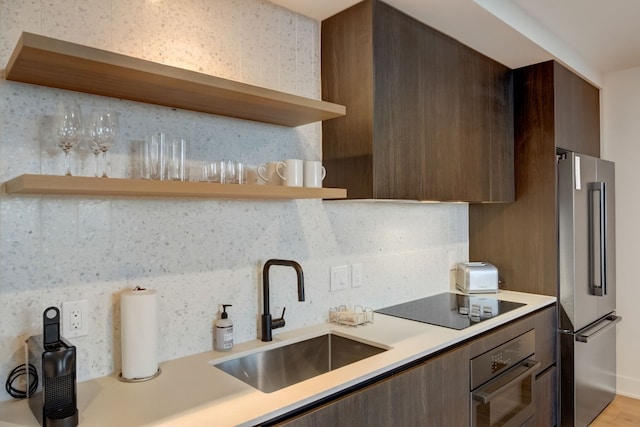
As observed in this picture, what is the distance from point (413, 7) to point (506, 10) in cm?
52

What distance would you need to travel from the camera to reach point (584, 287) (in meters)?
2.73

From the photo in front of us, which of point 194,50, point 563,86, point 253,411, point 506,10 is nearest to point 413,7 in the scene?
point 506,10

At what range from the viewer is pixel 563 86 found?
280 centimetres

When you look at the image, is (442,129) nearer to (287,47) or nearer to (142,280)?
(287,47)

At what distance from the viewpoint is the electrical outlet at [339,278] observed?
2.07 metres

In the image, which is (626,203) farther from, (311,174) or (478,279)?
(311,174)

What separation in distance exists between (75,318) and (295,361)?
2.76 feet

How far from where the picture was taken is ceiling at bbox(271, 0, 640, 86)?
1.97 metres

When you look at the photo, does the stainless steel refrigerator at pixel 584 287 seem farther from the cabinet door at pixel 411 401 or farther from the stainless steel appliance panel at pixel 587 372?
the cabinet door at pixel 411 401

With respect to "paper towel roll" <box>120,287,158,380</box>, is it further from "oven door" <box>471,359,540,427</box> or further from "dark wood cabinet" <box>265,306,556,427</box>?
"oven door" <box>471,359,540,427</box>

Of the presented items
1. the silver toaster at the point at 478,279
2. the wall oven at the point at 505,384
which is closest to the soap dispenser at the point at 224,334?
the wall oven at the point at 505,384

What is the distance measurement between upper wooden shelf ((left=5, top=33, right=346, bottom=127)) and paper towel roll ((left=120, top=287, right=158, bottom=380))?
25.2 inches

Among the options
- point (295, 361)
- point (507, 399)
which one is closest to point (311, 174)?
point (295, 361)

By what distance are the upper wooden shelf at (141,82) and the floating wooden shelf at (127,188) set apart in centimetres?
30
